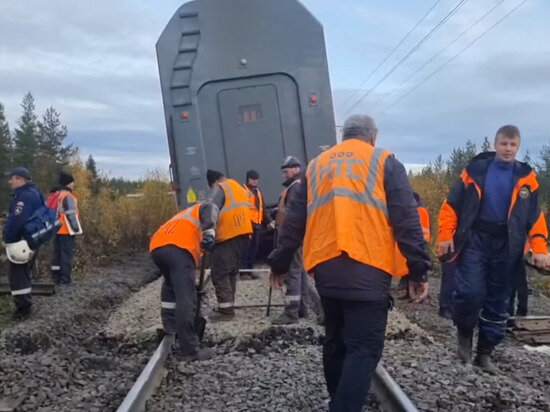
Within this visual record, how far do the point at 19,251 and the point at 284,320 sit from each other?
3269 millimetres

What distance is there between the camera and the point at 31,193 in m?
8.61

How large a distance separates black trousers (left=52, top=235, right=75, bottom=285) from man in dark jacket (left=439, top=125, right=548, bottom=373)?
7.65m

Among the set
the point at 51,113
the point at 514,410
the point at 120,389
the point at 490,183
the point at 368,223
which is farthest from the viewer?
the point at 51,113

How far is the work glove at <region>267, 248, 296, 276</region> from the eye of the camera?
14.5 feet

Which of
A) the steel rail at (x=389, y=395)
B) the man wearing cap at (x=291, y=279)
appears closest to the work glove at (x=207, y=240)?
the man wearing cap at (x=291, y=279)

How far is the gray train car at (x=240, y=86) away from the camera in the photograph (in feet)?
37.6

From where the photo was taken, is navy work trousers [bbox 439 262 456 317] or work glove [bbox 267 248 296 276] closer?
work glove [bbox 267 248 296 276]

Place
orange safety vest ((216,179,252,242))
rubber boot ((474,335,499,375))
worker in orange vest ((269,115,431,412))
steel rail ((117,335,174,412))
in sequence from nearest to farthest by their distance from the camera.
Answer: worker in orange vest ((269,115,431,412)), steel rail ((117,335,174,412)), rubber boot ((474,335,499,375)), orange safety vest ((216,179,252,242))

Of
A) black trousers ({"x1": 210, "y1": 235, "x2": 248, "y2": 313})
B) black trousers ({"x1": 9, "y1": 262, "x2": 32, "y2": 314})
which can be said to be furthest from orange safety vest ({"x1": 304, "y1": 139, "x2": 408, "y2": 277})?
black trousers ({"x1": 9, "y1": 262, "x2": 32, "y2": 314})

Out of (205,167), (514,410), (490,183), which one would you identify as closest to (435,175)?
(205,167)

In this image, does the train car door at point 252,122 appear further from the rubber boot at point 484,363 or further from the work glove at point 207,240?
the rubber boot at point 484,363

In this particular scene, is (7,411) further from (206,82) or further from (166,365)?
(206,82)

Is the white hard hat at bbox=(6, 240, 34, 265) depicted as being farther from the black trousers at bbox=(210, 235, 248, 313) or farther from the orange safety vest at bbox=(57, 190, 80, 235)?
the orange safety vest at bbox=(57, 190, 80, 235)

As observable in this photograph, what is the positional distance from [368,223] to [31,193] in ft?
19.0
